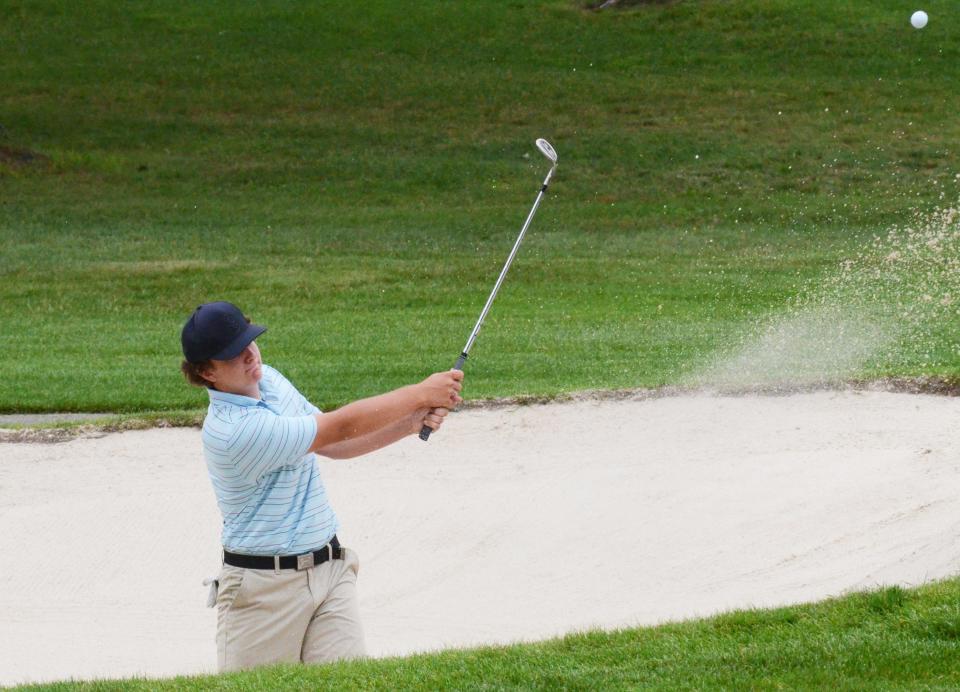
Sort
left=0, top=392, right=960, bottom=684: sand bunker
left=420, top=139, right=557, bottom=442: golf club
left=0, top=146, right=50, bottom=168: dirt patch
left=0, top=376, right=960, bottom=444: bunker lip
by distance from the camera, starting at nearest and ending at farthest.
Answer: left=420, top=139, right=557, bottom=442: golf club → left=0, top=392, right=960, bottom=684: sand bunker → left=0, top=376, right=960, bottom=444: bunker lip → left=0, top=146, right=50, bottom=168: dirt patch

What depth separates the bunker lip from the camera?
11.1 meters

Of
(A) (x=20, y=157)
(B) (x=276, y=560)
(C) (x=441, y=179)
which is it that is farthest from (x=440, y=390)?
(A) (x=20, y=157)

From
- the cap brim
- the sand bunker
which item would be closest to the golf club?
the cap brim

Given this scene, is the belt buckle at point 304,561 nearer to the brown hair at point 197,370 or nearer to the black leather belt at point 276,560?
the black leather belt at point 276,560

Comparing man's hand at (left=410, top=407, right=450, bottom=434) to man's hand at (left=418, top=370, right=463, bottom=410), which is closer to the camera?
man's hand at (left=418, top=370, right=463, bottom=410)

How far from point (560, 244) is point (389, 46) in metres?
19.5

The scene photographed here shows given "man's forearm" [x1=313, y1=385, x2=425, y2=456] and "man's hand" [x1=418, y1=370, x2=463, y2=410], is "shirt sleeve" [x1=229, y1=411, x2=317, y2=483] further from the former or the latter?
"man's hand" [x1=418, y1=370, x2=463, y2=410]

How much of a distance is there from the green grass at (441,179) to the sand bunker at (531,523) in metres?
1.46

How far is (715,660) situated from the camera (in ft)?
17.8

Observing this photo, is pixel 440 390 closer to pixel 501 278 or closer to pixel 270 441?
pixel 270 441

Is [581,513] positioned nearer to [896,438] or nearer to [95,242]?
[896,438]

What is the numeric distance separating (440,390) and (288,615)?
108 cm

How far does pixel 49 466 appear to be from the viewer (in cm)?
1084

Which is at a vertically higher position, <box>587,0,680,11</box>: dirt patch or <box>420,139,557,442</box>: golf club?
<box>420,139,557,442</box>: golf club
